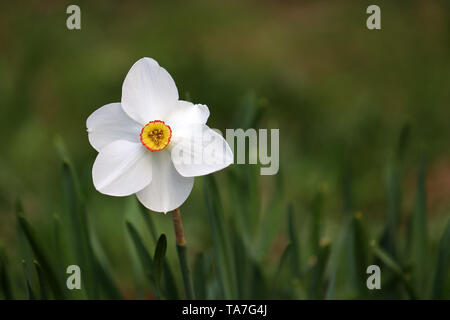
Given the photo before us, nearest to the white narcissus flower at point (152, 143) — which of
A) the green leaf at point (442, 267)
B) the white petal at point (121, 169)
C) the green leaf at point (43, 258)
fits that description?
the white petal at point (121, 169)

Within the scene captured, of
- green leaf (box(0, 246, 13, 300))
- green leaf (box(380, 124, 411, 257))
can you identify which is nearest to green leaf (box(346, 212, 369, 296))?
green leaf (box(380, 124, 411, 257))

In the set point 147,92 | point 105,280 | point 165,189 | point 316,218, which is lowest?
point 105,280

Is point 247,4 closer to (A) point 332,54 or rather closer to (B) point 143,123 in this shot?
(A) point 332,54

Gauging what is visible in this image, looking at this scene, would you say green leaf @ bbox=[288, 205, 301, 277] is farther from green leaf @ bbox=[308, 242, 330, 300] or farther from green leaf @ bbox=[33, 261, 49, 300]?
green leaf @ bbox=[33, 261, 49, 300]

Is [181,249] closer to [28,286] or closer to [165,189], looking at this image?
[165,189]

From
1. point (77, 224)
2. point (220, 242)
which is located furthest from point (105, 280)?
point (220, 242)

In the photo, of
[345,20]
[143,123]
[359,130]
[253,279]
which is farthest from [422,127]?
[143,123]
